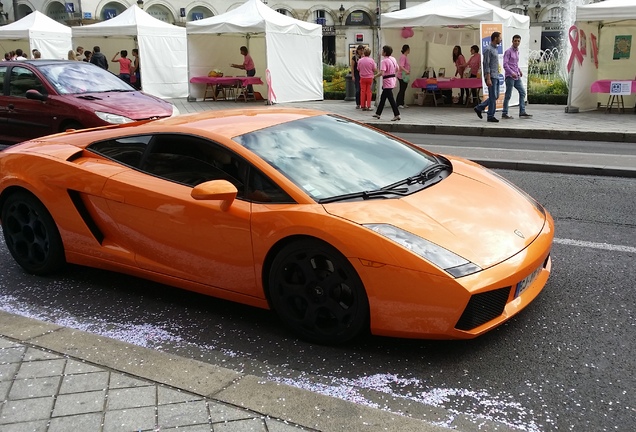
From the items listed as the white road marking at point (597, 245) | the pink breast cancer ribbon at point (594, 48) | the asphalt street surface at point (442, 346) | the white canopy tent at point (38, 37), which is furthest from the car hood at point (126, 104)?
the white canopy tent at point (38, 37)

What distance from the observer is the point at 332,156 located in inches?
157

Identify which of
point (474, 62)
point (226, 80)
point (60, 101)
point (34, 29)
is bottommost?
Result: point (60, 101)

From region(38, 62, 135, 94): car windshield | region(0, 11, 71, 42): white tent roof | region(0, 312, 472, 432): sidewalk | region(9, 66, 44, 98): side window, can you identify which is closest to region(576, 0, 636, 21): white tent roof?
region(38, 62, 135, 94): car windshield

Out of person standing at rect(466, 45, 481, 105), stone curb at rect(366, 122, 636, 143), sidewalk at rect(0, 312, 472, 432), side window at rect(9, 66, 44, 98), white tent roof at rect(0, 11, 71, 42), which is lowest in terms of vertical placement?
sidewalk at rect(0, 312, 472, 432)

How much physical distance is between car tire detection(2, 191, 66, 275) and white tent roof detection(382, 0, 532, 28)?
13719 millimetres

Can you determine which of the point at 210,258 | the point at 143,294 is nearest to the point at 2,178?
the point at 143,294

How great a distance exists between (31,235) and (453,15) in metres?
13.8

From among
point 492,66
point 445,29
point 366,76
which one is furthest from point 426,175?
point 445,29

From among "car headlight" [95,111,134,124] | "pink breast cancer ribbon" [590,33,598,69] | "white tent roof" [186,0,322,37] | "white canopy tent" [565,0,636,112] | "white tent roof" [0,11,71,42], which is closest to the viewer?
"car headlight" [95,111,134,124]

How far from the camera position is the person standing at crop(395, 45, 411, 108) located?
17.7 m

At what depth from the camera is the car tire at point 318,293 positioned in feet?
10.9

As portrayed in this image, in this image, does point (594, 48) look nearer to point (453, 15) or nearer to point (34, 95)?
point (453, 15)

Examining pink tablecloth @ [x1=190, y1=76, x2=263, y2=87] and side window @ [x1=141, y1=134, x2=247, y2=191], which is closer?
side window @ [x1=141, y1=134, x2=247, y2=191]

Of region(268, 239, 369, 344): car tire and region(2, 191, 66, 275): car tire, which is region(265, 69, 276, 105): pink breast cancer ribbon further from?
region(268, 239, 369, 344): car tire
